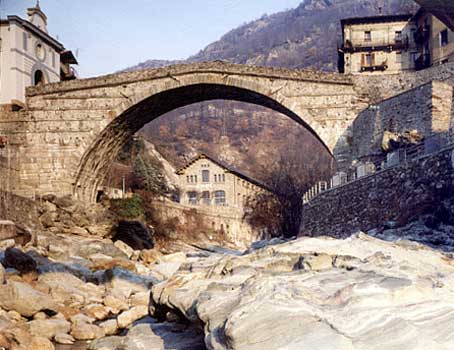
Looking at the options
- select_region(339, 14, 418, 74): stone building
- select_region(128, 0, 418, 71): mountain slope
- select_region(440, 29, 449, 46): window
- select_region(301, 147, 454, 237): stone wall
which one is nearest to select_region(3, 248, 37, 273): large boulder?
select_region(301, 147, 454, 237): stone wall

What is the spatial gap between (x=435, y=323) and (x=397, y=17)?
3074cm

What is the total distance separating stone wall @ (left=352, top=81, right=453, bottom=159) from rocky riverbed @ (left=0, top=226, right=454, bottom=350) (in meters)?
8.64

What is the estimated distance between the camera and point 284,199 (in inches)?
1105

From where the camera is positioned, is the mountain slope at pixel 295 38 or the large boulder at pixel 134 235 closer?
the large boulder at pixel 134 235

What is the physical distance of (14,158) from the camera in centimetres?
2080

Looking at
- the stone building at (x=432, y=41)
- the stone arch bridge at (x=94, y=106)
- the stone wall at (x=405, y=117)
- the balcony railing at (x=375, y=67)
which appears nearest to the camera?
the stone wall at (x=405, y=117)

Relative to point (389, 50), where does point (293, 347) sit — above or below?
below

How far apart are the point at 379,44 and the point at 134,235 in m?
17.5

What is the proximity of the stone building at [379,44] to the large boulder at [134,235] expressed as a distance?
15463 mm

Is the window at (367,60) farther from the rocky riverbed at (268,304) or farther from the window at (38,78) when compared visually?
the rocky riverbed at (268,304)

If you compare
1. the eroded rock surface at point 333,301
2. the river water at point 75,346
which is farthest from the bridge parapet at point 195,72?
the eroded rock surface at point 333,301

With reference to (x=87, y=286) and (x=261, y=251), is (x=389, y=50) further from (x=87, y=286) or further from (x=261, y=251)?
(x=261, y=251)

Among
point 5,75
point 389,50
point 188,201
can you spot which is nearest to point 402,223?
point 5,75

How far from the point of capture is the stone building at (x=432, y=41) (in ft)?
91.1
